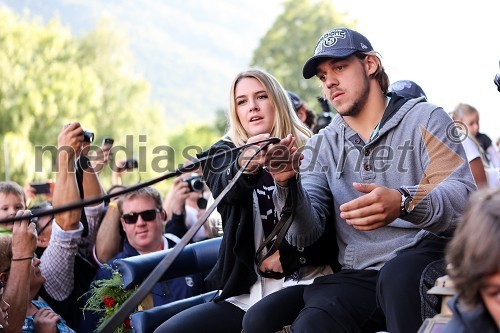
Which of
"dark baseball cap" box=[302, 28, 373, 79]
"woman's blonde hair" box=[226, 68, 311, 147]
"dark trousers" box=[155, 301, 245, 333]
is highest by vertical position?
"dark baseball cap" box=[302, 28, 373, 79]

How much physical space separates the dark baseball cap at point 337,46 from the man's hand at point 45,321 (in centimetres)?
227

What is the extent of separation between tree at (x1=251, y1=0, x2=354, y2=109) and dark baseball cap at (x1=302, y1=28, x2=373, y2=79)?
40.8 metres

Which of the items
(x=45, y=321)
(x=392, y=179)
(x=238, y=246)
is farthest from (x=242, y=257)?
(x=45, y=321)

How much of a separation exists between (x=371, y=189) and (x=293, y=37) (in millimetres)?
47401

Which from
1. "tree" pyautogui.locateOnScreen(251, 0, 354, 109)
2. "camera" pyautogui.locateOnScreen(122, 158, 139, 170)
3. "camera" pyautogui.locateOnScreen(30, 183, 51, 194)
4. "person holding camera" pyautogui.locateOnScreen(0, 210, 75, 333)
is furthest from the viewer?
"tree" pyautogui.locateOnScreen(251, 0, 354, 109)

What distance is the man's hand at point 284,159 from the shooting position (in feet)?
12.9

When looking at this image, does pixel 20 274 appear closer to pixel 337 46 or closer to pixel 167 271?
pixel 167 271

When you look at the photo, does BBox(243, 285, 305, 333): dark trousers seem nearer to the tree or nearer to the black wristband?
the black wristband

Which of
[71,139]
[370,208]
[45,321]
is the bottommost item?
[45,321]

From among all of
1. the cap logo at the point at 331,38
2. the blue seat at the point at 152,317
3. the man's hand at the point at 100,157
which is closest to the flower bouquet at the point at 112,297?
the blue seat at the point at 152,317

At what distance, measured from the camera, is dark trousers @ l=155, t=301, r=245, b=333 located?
4.47 meters

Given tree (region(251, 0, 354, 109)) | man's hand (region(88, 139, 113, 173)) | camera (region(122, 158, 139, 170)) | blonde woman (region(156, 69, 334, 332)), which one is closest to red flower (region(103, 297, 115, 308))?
blonde woman (region(156, 69, 334, 332))

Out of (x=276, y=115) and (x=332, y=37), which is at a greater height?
(x=332, y=37)

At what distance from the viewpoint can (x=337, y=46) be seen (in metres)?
4.24
